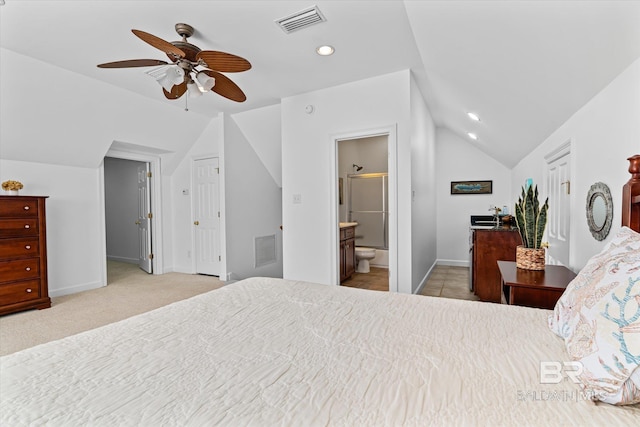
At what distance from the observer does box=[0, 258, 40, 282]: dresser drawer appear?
10.3 feet

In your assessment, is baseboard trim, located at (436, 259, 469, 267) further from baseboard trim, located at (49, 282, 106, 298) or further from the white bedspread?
baseboard trim, located at (49, 282, 106, 298)

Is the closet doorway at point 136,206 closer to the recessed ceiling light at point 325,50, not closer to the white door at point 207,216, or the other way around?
the white door at point 207,216

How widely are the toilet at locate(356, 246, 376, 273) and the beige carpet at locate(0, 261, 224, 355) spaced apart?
2.26 meters

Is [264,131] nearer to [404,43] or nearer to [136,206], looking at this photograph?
[404,43]

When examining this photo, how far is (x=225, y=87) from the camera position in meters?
2.54

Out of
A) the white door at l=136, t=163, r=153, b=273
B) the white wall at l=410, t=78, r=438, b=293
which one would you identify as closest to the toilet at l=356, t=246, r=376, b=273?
the white wall at l=410, t=78, r=438, b=293

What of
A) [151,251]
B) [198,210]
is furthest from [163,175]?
[151,251]

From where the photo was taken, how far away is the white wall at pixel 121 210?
20.0ft

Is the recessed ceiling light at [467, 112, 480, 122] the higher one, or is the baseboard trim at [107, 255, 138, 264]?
the recessed ceiling light at [467, 112, 480, 122]

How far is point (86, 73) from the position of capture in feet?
10.8

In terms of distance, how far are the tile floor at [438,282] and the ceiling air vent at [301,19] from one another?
3.12m

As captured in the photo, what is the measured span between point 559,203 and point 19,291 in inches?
212

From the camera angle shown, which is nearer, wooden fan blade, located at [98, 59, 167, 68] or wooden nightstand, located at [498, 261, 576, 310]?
wooden nightstand, located at [498, 261, 576, 310]

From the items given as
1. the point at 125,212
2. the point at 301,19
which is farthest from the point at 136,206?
the point at 301,19
